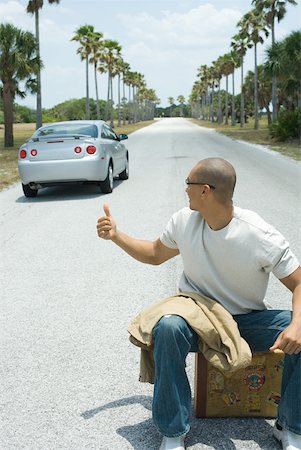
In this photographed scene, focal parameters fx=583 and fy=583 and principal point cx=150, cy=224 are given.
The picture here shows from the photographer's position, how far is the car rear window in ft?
37.0

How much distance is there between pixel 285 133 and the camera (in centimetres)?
2936

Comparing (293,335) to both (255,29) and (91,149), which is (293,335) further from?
(255,29)

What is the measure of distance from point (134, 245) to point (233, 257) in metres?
0.66

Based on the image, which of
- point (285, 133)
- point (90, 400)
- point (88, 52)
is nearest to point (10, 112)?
point (285, 133)

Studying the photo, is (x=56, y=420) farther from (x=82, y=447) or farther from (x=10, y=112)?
(x=10, y=112)

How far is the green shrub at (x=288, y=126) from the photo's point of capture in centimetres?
2886

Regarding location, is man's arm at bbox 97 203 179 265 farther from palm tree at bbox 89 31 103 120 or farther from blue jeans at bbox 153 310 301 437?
palm tree at bbox 89 31 103 120

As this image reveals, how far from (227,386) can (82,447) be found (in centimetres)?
77

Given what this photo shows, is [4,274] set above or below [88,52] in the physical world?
below

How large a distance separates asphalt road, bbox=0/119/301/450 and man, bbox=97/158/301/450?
27cm

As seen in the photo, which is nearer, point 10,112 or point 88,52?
point 10,112

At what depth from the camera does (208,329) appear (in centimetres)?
257

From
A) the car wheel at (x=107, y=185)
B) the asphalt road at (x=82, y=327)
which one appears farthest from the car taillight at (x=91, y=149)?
the asphalt road at (x=82, y=327)

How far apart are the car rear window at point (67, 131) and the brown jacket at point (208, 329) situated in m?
8.87
